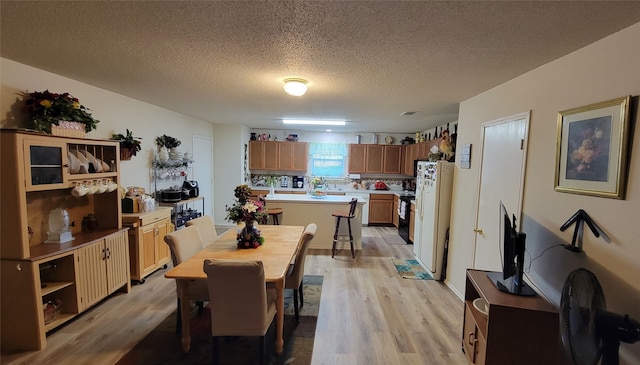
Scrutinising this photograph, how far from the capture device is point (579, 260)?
1.68 metres

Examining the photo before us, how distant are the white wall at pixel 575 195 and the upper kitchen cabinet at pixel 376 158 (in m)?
4.12

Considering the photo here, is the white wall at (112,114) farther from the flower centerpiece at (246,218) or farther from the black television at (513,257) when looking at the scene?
the black television at (513,257)

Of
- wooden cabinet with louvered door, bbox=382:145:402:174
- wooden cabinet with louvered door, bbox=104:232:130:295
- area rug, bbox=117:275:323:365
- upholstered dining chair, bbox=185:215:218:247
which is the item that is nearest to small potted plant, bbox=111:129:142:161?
wooden cabinet with louvered door, bbox=104:232:130:295

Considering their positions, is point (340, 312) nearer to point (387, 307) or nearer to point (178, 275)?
point (387, 307)

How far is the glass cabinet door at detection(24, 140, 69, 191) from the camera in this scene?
214cm

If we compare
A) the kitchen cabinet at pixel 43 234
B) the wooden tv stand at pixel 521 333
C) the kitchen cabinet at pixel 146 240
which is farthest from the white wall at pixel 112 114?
the wooden tv stand at pixel 521 333

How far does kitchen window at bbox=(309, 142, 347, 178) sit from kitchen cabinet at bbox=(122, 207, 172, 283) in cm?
410

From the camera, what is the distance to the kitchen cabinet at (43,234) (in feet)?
6.79

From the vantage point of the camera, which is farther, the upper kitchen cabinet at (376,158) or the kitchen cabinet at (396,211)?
the upper kitchen cabinet at (376,158)

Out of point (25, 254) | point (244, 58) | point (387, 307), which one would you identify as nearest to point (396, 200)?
point (387, 307)

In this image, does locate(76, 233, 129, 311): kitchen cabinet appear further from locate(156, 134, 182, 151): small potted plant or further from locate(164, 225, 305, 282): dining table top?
locate(156, 134, 182, 151): small potted plant

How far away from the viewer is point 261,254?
2400mm

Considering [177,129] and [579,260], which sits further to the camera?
[177,129]

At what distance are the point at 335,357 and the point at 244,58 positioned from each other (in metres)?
2.55
